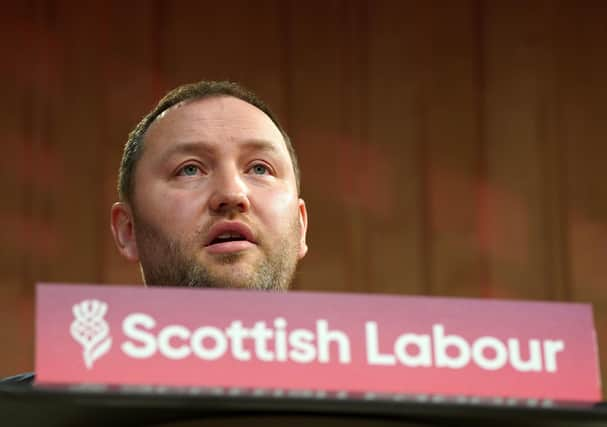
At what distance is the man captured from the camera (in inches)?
48.1

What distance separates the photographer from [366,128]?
373 cm

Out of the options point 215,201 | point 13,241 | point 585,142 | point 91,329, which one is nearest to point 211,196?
point 215,201

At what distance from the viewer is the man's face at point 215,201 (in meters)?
1.22

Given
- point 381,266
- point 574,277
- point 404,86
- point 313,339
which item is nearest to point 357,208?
point 381,266

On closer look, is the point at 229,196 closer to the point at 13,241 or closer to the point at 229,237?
the point at 229,237

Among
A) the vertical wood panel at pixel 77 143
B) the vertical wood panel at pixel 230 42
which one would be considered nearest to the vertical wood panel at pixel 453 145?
the vertical wood panel at pixel 230 42

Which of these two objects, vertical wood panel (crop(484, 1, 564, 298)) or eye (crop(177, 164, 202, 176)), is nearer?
eye (crop(177, 164, 202, 176))

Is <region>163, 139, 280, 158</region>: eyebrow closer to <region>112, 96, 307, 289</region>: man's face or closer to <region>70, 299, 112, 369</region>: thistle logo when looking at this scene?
<region>112, 96, 307, 289</region>: man's face

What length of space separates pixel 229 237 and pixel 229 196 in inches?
1.7

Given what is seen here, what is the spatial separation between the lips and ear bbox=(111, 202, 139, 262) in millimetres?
191

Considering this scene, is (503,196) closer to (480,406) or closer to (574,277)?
(574,277)

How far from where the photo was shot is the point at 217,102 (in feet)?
4.51

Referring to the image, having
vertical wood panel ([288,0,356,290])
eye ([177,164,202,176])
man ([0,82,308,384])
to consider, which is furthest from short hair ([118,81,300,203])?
vertical wood panel ([288,0,356,290])

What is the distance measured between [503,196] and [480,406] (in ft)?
10.1
